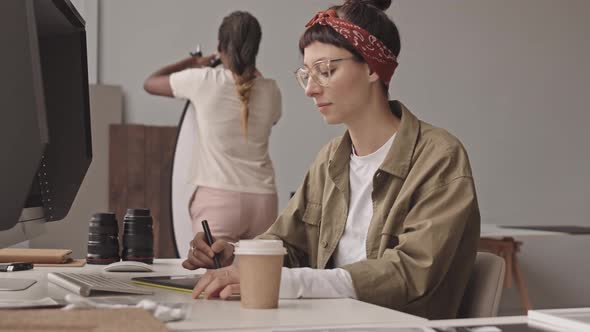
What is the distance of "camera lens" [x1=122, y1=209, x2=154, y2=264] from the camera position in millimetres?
2121

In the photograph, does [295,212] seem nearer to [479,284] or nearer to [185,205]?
[479,284]

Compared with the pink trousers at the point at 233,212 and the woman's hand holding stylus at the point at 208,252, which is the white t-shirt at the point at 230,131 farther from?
the woman's hand holding stylus at the point at 208,252

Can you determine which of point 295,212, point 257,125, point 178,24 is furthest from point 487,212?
point 295,212

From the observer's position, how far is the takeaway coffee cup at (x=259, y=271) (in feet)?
4.05

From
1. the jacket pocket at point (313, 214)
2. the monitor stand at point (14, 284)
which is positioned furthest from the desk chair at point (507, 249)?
the monitor stand at point (14, 284)

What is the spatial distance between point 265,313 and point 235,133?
2450 millimetres

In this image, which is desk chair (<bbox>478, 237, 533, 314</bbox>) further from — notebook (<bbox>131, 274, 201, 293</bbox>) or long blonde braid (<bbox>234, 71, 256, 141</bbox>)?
notebook (<bbox>131, 274, 201, 293</bbox>)

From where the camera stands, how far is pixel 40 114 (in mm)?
1122

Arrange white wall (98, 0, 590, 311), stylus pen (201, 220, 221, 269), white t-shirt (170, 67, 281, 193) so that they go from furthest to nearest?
1. white wall (98, 0, 590, 311)
2. white t-shirt (170, 67, 281, 193)
3. stylus pen (201, 220, 221, 269)

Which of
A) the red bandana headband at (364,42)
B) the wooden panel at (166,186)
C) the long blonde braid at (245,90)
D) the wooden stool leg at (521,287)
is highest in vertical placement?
the red bandana headband at (364,42)

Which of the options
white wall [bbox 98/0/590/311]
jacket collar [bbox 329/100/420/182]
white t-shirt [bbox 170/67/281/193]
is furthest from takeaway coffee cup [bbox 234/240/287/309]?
white wall [bbox 98/0/590/311]

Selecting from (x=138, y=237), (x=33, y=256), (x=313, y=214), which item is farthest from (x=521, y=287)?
(x=33, y=256)

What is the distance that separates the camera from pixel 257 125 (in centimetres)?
367

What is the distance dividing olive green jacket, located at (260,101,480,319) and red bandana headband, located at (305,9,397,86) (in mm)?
112
